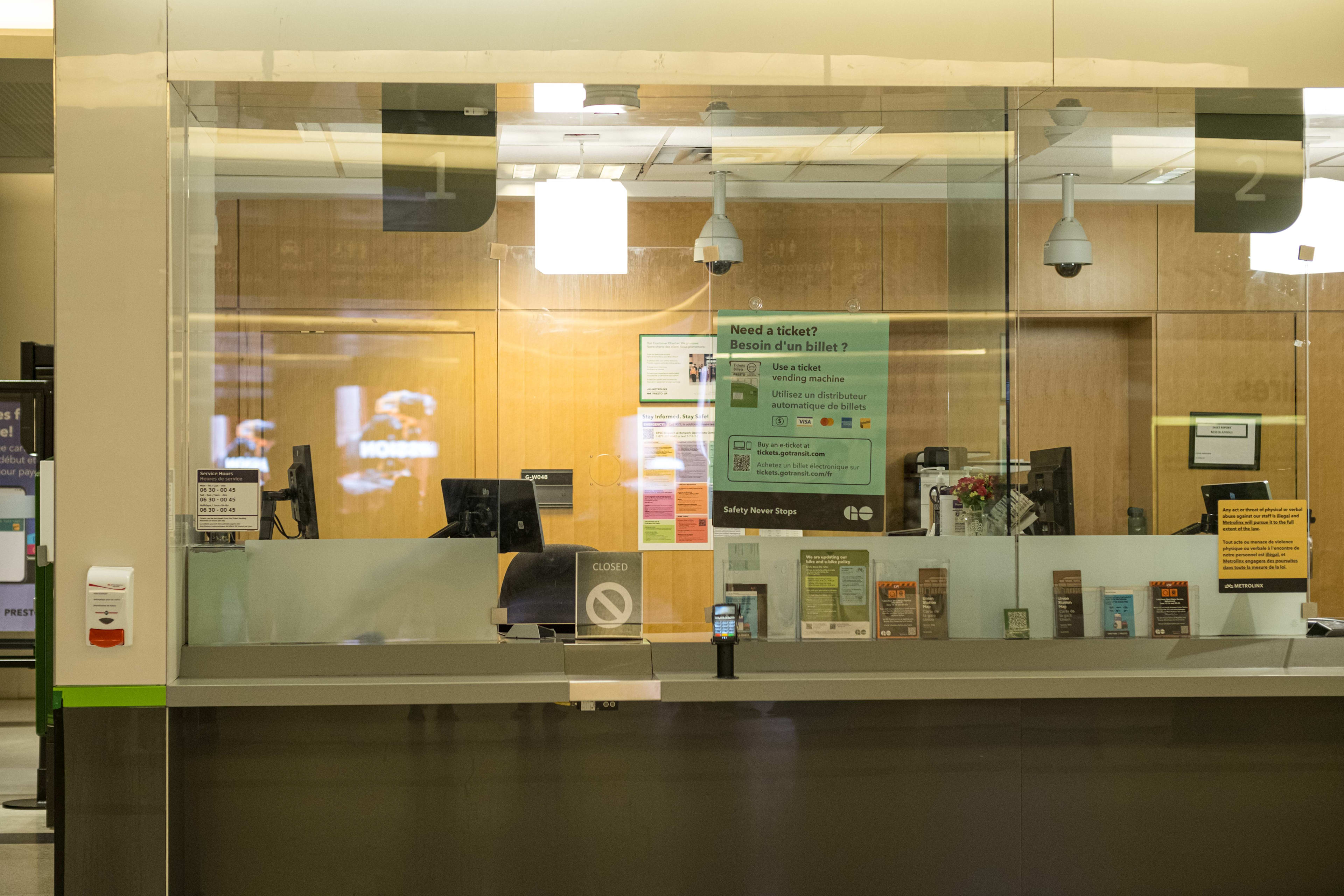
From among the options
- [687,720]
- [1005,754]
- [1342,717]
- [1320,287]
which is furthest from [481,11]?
[1342,717]

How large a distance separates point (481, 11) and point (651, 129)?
154 cm

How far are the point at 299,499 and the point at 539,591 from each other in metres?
0.96

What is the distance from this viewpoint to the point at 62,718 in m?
2.99

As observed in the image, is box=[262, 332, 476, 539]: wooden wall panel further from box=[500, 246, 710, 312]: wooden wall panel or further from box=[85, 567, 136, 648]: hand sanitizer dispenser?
box=[500, 246, 710, 312]: wooden wall panel

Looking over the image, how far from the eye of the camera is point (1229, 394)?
367 cm

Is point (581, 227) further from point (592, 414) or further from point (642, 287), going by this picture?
point (592, 414)

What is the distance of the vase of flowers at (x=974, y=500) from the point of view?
357 cm

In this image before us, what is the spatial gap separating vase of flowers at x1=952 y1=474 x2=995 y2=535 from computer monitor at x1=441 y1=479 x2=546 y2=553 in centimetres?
152

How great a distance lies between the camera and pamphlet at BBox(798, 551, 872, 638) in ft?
11.0

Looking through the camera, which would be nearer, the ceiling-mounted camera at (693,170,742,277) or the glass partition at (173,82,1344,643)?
the glass partition at (173,82,1344,643)

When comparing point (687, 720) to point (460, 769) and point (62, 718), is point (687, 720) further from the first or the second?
point (62, 718)

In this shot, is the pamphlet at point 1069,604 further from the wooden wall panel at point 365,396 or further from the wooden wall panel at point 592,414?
the wooden wall panel at point 592,414

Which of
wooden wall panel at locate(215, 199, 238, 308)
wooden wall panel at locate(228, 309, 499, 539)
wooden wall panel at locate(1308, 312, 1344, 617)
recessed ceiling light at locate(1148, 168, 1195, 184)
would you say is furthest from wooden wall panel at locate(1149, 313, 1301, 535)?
wooden wall panel at locate(215, 199, 238, 308)

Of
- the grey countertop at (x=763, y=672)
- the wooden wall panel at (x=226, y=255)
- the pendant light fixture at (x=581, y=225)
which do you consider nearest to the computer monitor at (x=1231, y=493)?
the grey countertop at (x=763, y=672)
